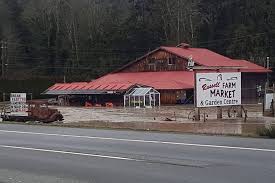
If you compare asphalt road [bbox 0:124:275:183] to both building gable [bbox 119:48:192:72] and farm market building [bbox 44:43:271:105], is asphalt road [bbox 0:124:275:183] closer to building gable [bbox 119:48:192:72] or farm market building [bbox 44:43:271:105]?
farm market building [bbox 44:43:271:105]

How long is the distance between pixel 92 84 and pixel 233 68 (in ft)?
142

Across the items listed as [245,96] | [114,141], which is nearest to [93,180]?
[114,141]

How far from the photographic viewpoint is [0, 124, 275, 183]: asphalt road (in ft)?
35.2

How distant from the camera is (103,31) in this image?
339 ft

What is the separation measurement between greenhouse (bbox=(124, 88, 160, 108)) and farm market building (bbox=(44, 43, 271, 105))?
0.79m

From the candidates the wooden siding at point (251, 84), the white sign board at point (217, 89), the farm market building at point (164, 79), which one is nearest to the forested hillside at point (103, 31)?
the wooden siding at point (251, 84)

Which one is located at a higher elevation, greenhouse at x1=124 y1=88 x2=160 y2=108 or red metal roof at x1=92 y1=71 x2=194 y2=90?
red metal roof at x1=92 y1=71 x2=194 y2=90

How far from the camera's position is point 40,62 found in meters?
105

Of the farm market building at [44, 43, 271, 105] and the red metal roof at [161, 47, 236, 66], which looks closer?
the farm market building at [44, 43, 271, 105]

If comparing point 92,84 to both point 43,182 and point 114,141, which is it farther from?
point 43,182

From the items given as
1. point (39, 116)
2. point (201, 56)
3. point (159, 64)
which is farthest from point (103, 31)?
point (39, 116)

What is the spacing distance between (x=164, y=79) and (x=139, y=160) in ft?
207

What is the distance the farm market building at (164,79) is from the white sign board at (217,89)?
34.7 m

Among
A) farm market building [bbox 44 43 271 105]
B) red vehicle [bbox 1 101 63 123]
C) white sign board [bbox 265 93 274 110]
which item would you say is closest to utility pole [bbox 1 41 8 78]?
farm market building [bbox 44 43 271 105]
